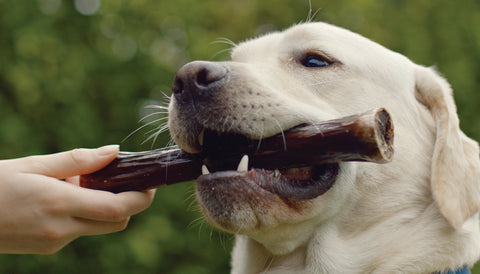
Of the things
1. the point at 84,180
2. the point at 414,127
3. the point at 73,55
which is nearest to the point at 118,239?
the point at 73,55

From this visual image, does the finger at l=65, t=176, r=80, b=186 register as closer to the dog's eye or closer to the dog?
the dog

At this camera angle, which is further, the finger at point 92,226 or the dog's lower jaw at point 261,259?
the dog's lower jaw at point 261,259

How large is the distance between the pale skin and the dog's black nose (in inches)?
17.5

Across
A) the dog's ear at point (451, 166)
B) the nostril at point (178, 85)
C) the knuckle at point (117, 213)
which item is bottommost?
the knuckle at point (117, 213)

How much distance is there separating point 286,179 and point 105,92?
4.54 metres

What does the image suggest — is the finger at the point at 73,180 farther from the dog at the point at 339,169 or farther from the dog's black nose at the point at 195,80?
the dog's black nose at the point at 195,80

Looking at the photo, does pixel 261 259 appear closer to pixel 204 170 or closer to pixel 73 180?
pixel 204 170

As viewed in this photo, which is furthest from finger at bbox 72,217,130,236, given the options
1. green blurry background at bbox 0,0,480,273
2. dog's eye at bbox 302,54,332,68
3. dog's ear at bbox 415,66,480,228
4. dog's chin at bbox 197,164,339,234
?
green blurry background at bbox 0,0,480,273

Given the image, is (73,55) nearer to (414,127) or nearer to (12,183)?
(12,183)

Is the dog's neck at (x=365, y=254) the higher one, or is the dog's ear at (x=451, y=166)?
the dog's ear at (x=451, y=166)

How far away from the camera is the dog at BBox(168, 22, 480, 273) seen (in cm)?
247

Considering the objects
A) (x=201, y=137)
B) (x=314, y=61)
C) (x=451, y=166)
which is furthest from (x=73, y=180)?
(x=451, y=166)

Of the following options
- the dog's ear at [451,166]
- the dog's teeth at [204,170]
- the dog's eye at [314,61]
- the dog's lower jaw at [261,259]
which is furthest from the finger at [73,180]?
the dog's ear at [451,166]

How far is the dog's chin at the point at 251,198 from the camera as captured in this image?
7.82ft
